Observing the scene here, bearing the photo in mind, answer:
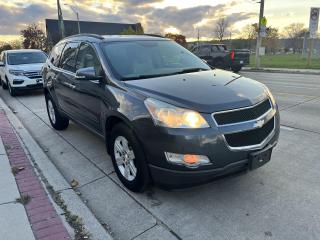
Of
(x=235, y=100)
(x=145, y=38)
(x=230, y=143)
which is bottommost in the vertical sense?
(x=230, y=143)

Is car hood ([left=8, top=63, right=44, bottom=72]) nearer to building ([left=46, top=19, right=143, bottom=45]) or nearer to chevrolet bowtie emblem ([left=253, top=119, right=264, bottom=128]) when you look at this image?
chevrolet bowtie emblem ([left=253, top=119, right=264, bottom=128])

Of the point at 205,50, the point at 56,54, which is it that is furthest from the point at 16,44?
the point at 56,54

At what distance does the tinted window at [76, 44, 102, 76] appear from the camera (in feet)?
14.4

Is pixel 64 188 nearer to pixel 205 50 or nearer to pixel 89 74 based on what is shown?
pixel 89 74

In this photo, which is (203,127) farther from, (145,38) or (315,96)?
(315,96)

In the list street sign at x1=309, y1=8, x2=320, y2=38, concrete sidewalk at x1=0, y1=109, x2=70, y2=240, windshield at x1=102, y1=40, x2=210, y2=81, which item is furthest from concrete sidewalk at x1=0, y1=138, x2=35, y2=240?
street sign at x1=309, y1=8, x2=320, y2=38

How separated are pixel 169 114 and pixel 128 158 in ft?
2.92

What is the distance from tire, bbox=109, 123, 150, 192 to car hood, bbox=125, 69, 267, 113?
0.52 metres

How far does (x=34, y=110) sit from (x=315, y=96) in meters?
8.28

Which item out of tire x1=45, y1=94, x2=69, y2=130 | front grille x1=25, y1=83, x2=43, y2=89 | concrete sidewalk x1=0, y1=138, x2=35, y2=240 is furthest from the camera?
front grille x1=25, y1=83, x2=43, y2=89

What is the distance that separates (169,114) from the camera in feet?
10.5

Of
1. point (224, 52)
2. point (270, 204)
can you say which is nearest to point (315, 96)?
point (270, 204)

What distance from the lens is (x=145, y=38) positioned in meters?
5.10

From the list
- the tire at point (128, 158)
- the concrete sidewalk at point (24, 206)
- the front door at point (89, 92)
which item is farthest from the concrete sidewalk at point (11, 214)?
the front door at point (89, 92)
